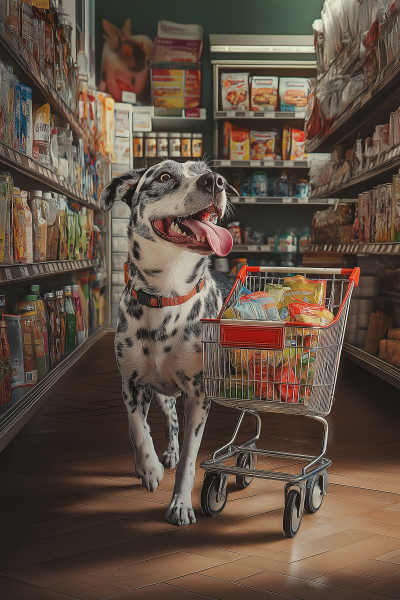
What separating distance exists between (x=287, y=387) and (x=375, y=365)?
210cm

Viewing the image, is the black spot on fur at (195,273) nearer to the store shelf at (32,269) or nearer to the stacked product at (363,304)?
the store shelf at (32,269)

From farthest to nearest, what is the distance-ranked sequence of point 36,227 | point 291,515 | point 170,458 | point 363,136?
point 363,136 < point 36,227 < point 170,458 < point 291,515

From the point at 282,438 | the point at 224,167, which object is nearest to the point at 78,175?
the point at 282,438

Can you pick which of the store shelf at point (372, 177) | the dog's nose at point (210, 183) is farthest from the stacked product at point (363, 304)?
Result: the dog's nose at point (210, 183)

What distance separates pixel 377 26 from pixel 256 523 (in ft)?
9.66

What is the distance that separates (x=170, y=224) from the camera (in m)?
2.18

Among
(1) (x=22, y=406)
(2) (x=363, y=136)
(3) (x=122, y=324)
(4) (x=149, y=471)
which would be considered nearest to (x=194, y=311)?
(3) (x=122, y=324)

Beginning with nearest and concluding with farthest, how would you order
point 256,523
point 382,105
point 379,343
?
1. point 256,523
2. point 379,343
3. point 382,105

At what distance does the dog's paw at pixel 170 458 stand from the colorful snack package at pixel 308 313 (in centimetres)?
97

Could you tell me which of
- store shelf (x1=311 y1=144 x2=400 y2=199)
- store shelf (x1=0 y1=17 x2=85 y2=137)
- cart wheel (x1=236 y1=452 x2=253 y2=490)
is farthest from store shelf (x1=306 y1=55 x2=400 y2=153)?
cart wheel (x1=236 y1=452 x2=253 y2=490)

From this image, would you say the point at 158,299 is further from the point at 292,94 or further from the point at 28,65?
the point at 292,94

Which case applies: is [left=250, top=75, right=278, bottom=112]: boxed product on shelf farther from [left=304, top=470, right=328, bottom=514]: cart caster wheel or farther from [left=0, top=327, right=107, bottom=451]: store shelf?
[left=304, top=470, right=328, bottom=514]: cart caster wheel

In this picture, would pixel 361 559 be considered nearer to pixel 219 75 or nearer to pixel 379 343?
pixel 379 343

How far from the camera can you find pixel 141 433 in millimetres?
2270
